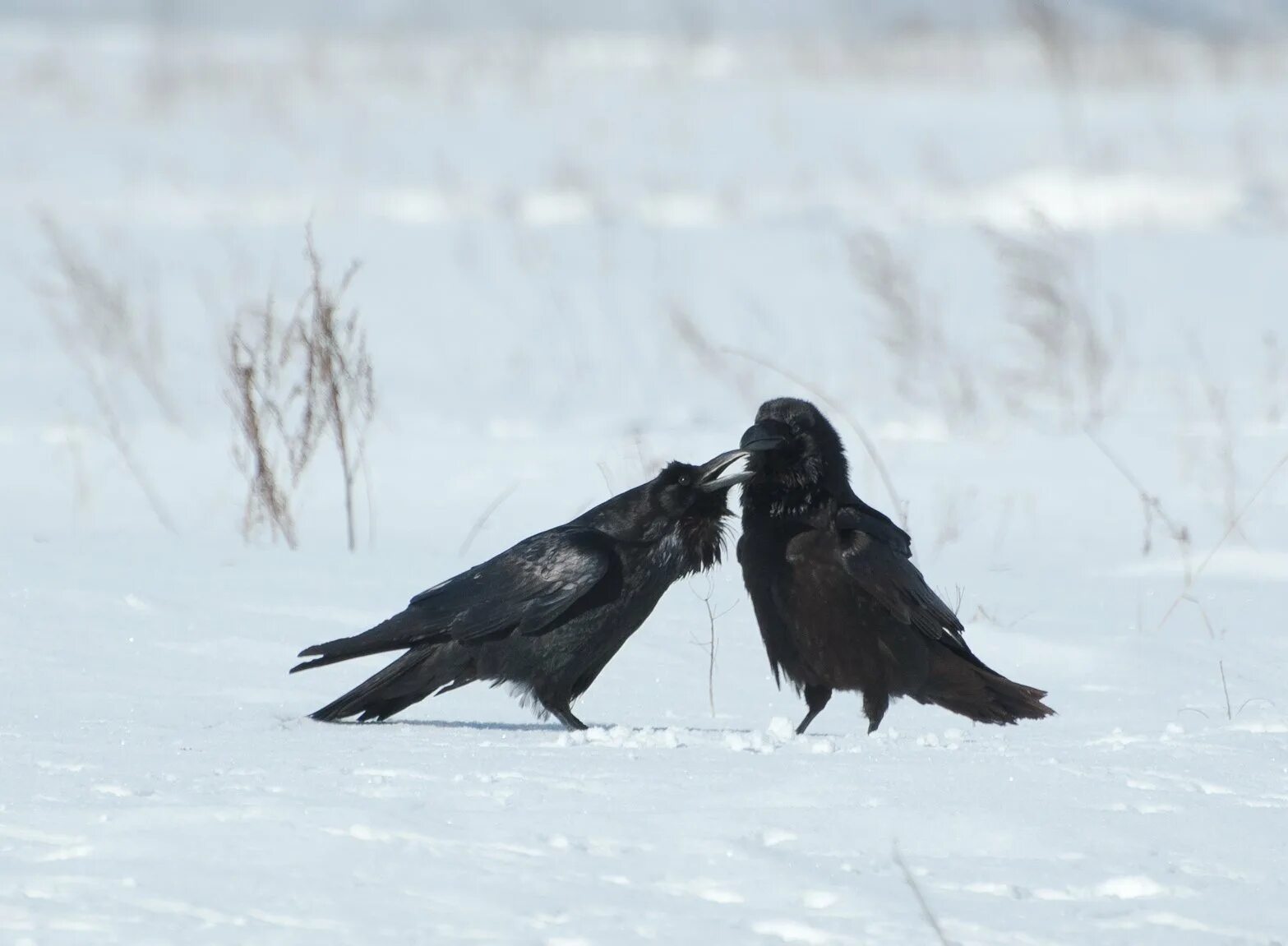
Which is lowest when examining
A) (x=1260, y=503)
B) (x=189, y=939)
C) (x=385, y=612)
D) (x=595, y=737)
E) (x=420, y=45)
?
(x=189, y=939)

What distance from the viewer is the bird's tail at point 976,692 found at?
355cm

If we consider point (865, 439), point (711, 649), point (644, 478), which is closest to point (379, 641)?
point (711, 649)

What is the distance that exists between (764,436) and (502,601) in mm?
657

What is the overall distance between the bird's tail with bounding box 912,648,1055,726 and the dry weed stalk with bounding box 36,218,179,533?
303cm

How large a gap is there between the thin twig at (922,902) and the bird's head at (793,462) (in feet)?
4.81

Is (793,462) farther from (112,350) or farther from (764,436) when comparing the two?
(112,350)

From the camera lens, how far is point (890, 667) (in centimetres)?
351

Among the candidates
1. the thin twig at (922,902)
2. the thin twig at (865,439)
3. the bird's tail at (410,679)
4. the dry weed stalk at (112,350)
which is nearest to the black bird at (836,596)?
the thin twig at (865,439)

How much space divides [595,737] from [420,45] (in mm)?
23894

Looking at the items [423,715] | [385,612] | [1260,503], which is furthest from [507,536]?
[1260,503]

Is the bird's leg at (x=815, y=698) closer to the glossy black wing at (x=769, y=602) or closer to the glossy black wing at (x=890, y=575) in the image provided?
the glossy black wing at (x=769, y=602)

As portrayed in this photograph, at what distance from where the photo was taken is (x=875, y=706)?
3.52 meters

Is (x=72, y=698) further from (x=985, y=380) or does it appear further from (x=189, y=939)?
(x=985, y=380)

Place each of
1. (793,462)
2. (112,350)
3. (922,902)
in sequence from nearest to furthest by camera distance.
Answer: (922,902) → (793,462) → (112,350)
